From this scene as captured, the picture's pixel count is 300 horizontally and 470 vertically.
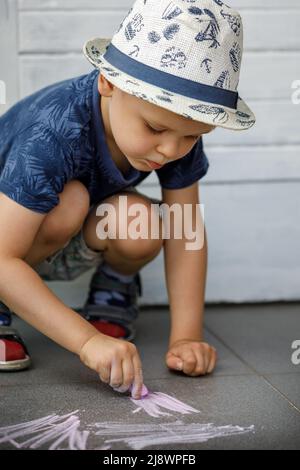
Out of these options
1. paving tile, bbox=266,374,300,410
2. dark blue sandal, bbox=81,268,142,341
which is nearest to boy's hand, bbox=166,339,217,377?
paving tile, bbox=266,374,300,410

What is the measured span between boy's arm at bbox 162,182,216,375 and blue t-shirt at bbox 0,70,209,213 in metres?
0.04

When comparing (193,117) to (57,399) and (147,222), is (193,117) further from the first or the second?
(57,399)

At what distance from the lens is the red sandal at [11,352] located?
1.54 meters

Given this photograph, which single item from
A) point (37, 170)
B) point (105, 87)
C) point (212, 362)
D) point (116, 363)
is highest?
point (105, 87)

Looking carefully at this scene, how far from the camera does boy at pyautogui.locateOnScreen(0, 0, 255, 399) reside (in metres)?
1.31

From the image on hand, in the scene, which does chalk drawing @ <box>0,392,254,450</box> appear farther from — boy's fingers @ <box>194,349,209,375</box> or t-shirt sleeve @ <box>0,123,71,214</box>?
t-shirt sleeve @ <box>0,123,71,214</box>

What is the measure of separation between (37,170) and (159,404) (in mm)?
447

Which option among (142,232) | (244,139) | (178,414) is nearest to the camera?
(178,414)

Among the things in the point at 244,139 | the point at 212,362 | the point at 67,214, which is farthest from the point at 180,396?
the point at 244,139

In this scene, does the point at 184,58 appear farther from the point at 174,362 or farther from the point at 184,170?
the point at 174,362

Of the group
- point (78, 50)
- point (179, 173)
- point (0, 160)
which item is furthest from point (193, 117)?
point (78, 50)

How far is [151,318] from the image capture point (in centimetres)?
201

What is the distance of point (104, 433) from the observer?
121cm

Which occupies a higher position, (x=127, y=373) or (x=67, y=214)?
(x=67, y=214)
